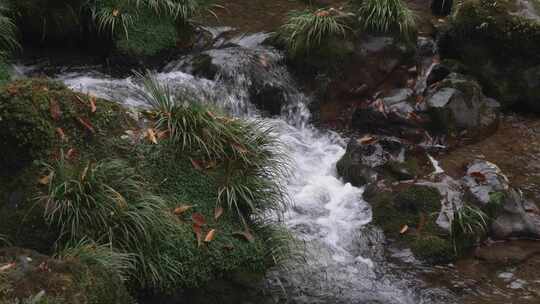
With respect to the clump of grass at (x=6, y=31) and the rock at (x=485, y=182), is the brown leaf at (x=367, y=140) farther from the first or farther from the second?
the clump of grass at (x=6, y=31)

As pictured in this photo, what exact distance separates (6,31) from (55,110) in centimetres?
360

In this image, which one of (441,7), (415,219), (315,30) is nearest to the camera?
(415,219)

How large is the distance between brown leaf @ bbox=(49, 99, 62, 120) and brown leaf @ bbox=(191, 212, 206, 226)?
4.35ft

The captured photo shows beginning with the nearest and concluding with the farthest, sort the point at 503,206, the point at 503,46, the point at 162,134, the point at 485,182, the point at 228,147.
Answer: the point at 162,134
the point at 228,147
the point at 503,206
the point at 485,182
the point at 503,46

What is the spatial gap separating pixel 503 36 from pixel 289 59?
3143mm

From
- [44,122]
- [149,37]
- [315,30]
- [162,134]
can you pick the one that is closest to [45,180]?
[44,122]

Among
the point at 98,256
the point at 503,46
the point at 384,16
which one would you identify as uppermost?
the point at 384,16

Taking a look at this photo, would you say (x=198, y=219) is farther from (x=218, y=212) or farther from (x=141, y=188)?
(x=141, y=188)

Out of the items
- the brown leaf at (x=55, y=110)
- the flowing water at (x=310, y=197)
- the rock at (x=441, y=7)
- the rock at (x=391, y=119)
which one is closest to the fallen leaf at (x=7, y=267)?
the brown leaf at (x=55, y=110)

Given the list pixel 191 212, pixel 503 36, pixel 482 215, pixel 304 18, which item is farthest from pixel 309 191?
pixel 503 36

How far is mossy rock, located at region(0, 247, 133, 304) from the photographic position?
3.71m

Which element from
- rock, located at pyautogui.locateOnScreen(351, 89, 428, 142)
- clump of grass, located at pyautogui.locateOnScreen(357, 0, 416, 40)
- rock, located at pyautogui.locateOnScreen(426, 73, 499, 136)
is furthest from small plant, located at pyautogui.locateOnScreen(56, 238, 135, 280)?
clump of grass, located at pyautogui.locateOnScreen(357, 0, 416, 40)

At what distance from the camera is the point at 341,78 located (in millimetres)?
9445

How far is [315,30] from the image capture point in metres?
9.32
